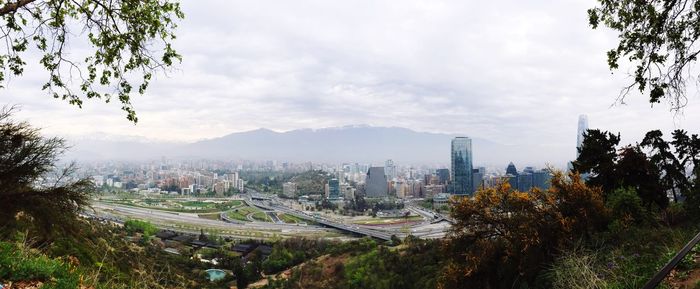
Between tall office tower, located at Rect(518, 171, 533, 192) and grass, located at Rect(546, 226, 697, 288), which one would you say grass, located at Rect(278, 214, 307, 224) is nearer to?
tall office tower, located at Rect(518, 171, 533, 192)

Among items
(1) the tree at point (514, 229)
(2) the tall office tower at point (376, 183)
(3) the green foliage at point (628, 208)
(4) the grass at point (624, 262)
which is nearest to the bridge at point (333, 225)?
(2) the tall office tower at point (376, 183)

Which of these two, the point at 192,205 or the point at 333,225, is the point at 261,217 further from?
the point at 192,205

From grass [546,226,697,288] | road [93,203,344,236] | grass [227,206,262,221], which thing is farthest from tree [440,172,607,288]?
grass [227,206,262,221]

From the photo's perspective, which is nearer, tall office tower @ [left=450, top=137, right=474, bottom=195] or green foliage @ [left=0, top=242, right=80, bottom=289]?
green foliage @ [left=0, top=242, right=80, bottom=289]

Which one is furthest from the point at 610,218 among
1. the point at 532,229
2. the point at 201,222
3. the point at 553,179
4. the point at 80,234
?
the point at 201,222

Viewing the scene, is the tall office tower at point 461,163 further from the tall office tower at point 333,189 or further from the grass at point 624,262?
the grass at point 624,262

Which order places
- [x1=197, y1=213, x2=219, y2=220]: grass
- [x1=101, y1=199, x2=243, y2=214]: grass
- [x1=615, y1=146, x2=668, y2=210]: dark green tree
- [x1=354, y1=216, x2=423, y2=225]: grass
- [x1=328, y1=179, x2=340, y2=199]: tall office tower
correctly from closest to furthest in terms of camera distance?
[x1=615, y1=146, x2=668, y2=210]: dark green tree
[x1=354, y1=216, x2=423, y2=225]: grass
[x1=197, y1=213, x2=219, y2=220]: grass
[x1=101, y1=199, x2=243, y2=214]: grass
[x1=328, y1=179, x2=340, y2=199]: tall office tower

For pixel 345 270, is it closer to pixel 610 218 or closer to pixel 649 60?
pixel 610 218
